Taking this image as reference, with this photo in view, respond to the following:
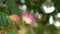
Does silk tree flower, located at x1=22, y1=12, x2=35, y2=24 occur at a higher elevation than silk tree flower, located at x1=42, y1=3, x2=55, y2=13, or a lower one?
lower

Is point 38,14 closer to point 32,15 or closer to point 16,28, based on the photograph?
point 32,15

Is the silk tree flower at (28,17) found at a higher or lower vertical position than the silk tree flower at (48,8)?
lower

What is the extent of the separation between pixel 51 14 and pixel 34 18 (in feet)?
0.34

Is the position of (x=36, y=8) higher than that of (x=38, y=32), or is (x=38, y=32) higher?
(x=36, y=8)

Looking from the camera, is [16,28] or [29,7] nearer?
[16,28]

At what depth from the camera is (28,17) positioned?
41.2 inches

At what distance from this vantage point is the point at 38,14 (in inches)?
43.6

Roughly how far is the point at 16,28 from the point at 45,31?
177 mm

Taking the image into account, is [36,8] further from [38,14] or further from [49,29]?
[49,29]

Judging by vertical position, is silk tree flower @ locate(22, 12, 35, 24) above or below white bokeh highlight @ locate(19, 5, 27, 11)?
below

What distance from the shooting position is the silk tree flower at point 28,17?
1.05 m

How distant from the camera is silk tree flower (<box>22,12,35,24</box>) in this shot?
1.05 meters

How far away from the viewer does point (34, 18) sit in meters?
1.08

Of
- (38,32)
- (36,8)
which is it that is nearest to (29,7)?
(36,8)
